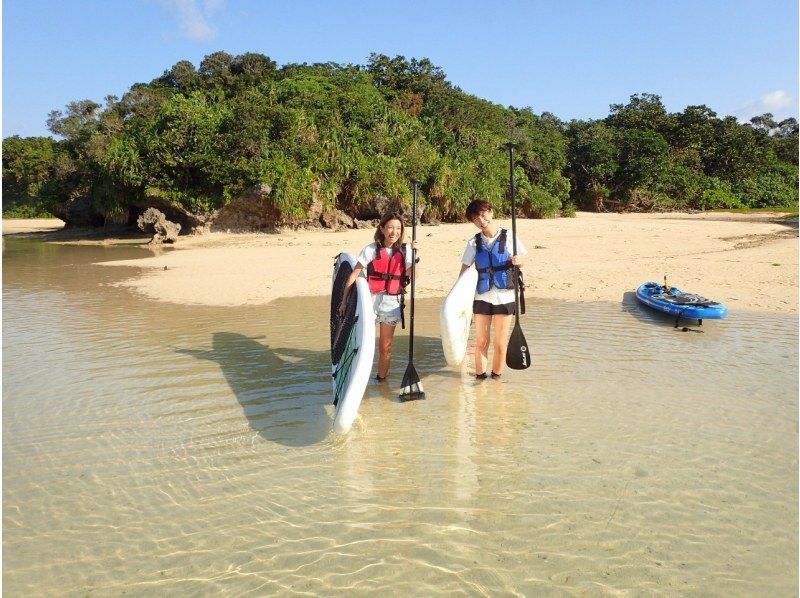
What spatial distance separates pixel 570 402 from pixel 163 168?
22592 millimetres

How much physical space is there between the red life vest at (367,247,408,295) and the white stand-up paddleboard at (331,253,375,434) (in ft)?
0.70

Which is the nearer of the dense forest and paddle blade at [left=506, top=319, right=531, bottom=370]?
paddle blade at [left=506, top=319, right=531, bottom=370]

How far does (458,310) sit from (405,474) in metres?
2.18

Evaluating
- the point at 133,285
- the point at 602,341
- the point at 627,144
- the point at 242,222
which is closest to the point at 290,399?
the point at 602,341

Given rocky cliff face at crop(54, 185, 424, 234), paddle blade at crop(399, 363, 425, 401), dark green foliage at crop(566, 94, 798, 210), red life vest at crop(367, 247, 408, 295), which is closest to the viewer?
paddle blade at crop(399, 363, 425, 401)

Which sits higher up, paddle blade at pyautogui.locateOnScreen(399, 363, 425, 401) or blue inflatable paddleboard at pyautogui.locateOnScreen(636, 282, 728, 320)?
blue inflatable paddleboard at pyautogui.locateOnScreen(636, 282, 728, 320)

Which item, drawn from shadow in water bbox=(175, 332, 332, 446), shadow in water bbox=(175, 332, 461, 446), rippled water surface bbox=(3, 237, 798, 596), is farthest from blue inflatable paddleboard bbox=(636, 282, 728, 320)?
shadow in water bbox=(175, 332, 332, 446)

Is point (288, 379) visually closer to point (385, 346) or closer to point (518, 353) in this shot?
point (385, 346)

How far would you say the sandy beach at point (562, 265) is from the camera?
1073 cm

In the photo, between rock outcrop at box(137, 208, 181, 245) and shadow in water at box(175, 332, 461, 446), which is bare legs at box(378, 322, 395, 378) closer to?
shadow in water at box(175, 332, 461, 446)

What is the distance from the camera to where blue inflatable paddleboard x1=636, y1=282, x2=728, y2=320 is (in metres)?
7.95

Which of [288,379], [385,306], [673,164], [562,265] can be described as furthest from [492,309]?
[673,164]

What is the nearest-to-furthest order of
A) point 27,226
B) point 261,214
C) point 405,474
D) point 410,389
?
point 405,474 < point 410,389 < point 261,214 < point 27,226

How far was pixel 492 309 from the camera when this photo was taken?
572 cm
